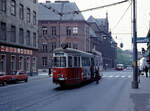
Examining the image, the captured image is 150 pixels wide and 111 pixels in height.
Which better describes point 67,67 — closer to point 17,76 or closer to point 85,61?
point 85,61

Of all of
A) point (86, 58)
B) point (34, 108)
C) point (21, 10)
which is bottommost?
point (34, 108)

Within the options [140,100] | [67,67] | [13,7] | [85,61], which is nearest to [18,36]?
[13,7]

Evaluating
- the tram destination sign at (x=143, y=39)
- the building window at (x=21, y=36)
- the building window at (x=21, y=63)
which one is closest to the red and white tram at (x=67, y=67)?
the tram destination sign at (x=143, y=39)

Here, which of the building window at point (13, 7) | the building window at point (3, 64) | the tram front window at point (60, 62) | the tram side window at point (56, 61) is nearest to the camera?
the tram front window at point (60, 62)

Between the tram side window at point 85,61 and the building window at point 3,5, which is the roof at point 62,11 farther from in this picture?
the tram side window at point 85,61

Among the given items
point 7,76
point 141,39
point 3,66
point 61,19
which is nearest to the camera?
point 141,39

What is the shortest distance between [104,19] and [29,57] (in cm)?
7777

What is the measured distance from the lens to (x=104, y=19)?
116562mm

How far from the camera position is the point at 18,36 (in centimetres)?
3847

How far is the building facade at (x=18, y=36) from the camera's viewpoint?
34.0 meters

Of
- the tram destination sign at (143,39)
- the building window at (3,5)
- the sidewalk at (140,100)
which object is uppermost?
the building window at (3,5)

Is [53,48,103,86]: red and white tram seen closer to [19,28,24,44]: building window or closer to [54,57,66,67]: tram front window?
[54,57,66,67]: tram front window

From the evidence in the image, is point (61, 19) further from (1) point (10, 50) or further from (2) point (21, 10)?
(1) point (10, 50)

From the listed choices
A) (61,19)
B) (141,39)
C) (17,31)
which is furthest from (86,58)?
(61,19)
